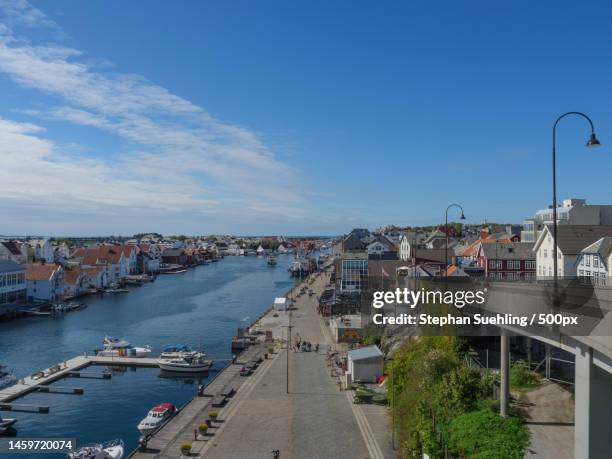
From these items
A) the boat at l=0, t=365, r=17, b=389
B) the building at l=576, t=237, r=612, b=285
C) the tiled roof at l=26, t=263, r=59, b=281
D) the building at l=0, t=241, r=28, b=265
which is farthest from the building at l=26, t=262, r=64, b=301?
the building at l=576, t=237, r=612, b=285

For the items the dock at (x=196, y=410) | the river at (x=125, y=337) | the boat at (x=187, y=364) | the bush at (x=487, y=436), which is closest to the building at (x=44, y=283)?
the river at (x=125, y=337)

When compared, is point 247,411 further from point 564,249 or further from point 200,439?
point 564,249

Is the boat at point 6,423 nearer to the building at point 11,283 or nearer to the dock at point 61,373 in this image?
the dock at point 61,373

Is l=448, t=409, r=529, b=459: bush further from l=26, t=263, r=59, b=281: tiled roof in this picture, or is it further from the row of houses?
l=26, t=263, r=59, b=281: tiled roof

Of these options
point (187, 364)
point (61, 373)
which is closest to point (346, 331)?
point (187, 364)

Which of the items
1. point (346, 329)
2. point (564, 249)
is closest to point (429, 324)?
point (564, 249)

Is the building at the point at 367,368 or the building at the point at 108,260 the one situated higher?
the building at the point at 108,260

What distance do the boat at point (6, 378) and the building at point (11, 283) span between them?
28605 mm

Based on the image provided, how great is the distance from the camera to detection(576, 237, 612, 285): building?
23562 mm

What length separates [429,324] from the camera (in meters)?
19.6

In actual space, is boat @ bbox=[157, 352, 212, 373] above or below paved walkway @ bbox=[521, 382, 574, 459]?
below

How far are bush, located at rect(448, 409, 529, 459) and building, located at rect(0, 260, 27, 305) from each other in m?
54.5

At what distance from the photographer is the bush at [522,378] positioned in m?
15.6

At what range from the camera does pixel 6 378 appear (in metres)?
27.5
